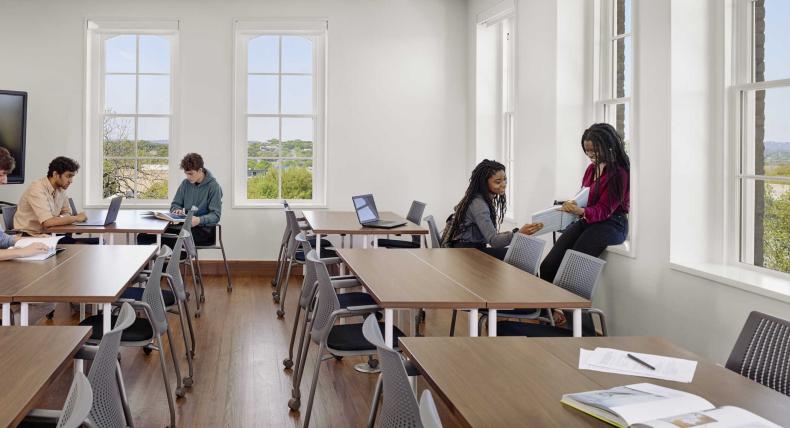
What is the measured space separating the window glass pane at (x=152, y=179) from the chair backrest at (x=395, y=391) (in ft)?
22.6

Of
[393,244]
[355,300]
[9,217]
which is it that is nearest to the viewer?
[355,300]

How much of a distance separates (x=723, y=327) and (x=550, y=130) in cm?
256

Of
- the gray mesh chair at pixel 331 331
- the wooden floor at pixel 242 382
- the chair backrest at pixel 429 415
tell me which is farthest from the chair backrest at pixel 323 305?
the chair backrest at pixel 429 415

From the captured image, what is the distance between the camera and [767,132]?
3.99 m

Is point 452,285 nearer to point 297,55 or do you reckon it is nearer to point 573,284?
point 573,284

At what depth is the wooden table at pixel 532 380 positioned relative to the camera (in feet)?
5.72

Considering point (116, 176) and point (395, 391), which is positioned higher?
point (116, 176)

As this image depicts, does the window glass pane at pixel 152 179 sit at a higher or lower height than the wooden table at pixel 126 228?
higher

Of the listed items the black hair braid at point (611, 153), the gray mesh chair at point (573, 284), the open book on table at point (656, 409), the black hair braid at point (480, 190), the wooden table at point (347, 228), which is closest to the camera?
the open book on table at point (656, 409)

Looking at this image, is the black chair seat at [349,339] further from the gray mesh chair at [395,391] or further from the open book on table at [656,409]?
the open book on table at [656,409]

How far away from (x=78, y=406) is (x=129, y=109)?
7496 mm

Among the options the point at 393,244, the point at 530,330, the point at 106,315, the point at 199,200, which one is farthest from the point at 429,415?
the point at 199,200

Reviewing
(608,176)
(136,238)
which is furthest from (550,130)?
(136,238)

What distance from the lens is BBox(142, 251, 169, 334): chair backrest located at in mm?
→ 3477
